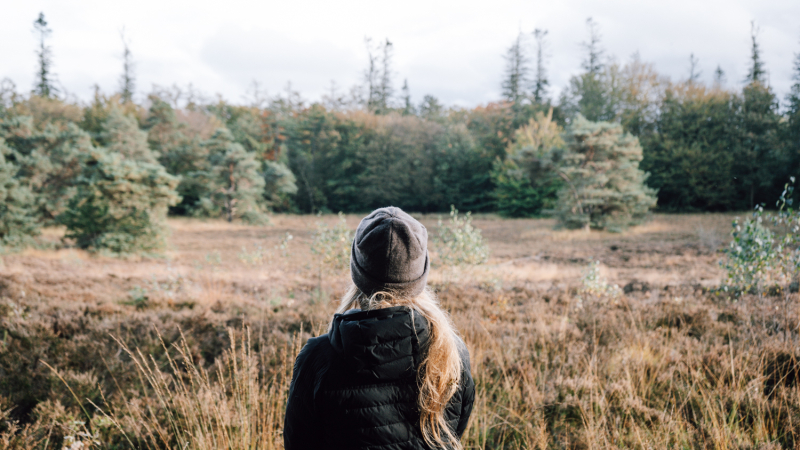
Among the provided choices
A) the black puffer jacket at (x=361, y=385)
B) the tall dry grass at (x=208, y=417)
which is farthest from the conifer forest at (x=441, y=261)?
the black puffer jacket at (x=361, y=385)

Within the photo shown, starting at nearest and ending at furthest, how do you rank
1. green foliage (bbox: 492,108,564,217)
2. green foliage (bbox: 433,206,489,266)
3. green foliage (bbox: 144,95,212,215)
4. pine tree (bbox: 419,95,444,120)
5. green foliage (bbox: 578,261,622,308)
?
green foliage (bbox: 578,261,622,308) → green foliage (bbox: 433,206,489,266) → green foliage (bbox: 492,108,564,217) → green foliage (bbox: 144,95,212,215) → pine tree (bbox: 419,95,444,120)

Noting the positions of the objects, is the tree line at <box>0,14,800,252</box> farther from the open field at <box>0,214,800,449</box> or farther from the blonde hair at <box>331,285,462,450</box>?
the blonde hair at <box>331,285,462,450</box>

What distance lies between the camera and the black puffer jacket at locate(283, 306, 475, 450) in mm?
1278

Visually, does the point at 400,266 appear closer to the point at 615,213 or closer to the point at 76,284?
the point at 76,284

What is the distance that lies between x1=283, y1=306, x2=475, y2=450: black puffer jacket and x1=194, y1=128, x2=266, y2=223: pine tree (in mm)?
22631

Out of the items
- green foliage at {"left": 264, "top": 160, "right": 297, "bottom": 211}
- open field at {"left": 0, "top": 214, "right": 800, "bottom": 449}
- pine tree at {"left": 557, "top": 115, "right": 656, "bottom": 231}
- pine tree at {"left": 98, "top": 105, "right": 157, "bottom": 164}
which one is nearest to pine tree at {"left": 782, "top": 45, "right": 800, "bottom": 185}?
pine tree at {"left": 557, "top": 115, "right": 656, "bottom": 231}

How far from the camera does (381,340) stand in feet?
4.18

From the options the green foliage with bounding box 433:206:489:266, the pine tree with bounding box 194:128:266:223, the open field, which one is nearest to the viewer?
the open field

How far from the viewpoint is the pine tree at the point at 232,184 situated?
22516mm

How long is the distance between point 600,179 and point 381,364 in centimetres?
1866

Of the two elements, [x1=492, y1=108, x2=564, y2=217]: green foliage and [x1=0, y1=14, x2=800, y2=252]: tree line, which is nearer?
[x1=0, y1=14, x2=800, y2=252]: tree line

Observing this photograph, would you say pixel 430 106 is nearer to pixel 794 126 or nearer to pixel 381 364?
pixel 794 126

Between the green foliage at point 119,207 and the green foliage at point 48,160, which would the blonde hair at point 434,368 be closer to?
the green foliage at point 119,207

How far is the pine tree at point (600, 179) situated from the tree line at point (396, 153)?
7 cm
